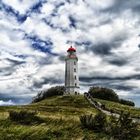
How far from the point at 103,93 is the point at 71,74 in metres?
13.1

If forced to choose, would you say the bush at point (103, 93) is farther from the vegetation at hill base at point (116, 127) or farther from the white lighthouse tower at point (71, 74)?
the vegetation at hill base at point (116, 127)

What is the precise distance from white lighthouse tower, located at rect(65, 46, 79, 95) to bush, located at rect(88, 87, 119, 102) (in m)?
6.47

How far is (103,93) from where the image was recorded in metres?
125

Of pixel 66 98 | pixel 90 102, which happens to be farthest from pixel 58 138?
pixel 66 98

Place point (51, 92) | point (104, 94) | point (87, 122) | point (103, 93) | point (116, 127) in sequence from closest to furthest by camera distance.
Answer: point (116, 127) → point (87, 122) → point (103, 93) → point (104, 94) → point (51, 92)

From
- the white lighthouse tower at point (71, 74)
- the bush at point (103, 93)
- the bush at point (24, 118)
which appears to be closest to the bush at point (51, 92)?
the white lighthouse tower at point (71, 74)

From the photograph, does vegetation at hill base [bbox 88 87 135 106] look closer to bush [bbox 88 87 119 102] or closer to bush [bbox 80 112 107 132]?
bush [bbox 88 87 119 102]

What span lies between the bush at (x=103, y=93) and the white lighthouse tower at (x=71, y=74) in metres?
6.47

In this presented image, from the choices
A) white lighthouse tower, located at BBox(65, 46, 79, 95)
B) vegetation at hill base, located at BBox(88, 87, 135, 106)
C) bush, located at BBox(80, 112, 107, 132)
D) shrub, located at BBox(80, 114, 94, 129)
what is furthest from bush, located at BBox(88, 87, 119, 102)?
shrub, located at BBox(80, 114, 94, 129)

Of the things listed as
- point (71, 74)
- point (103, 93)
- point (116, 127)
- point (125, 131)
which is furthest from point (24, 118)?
point (103, 93)

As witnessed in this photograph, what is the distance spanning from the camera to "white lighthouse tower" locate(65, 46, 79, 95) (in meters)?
122

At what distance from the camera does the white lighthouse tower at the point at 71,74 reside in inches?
4789

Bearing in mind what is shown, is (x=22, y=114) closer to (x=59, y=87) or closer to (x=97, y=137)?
(x=97, y=137)

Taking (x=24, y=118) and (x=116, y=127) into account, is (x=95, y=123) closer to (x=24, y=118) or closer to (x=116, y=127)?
(x=116, y=127)
